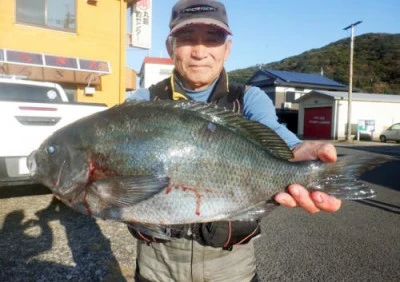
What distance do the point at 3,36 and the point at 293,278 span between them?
12602 mm

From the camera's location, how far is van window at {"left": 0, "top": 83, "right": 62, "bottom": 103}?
698 centimetres

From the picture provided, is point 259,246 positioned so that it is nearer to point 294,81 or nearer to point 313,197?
point 313,197

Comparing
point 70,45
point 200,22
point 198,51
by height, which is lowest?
point 198,51

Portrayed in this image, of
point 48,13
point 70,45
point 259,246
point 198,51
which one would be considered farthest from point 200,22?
point 48,13

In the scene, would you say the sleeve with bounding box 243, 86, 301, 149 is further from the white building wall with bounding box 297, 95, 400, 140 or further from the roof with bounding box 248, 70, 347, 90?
the roof with bounding box 248, 70, 347, 90

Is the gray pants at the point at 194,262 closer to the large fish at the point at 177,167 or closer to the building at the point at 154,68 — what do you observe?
the large fish at the point at 177,167

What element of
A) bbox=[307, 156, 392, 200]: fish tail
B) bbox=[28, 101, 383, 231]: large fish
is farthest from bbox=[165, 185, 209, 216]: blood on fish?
bbox=[307, 156, 392, 200]: fish tail

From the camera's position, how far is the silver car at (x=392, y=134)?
31.2 metres

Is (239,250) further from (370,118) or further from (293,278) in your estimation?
(370,118)

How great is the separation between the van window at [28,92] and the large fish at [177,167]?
17.3ft

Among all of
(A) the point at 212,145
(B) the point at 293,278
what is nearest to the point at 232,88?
(A) the point at 212,145

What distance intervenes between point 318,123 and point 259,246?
32.7 m

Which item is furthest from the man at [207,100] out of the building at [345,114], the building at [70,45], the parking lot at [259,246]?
the building at [345,114]

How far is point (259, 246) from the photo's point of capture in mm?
5070
